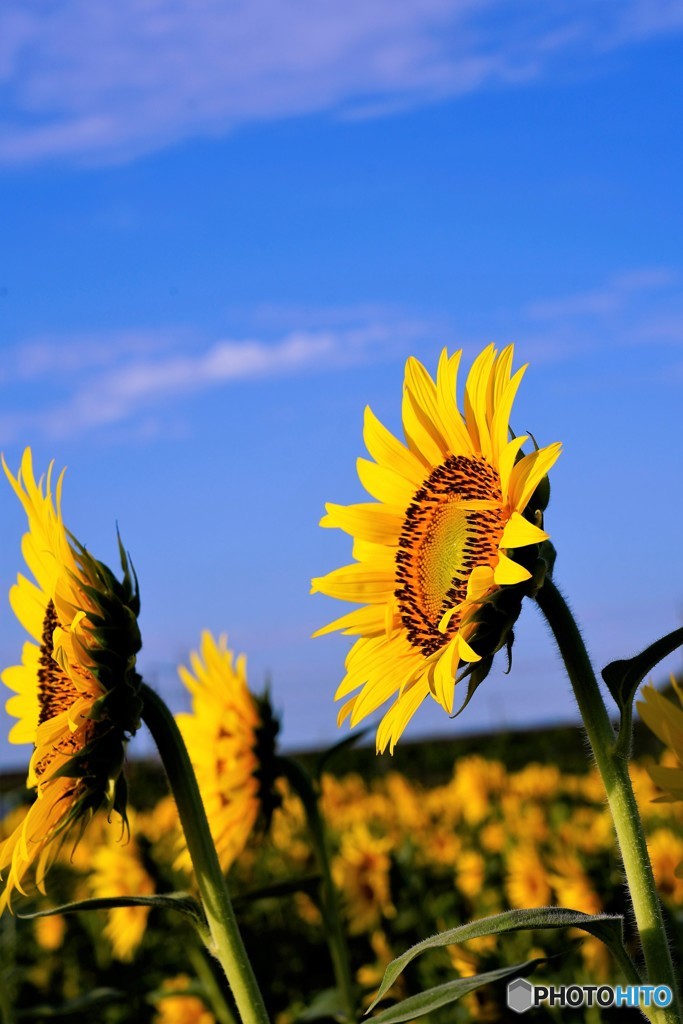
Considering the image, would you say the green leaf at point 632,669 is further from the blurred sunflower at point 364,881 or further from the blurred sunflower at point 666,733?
the blurred sunflower at point 364,881

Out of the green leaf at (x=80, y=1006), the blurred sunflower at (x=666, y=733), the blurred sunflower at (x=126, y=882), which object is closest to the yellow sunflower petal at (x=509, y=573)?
the blurred sunflower at (x=666, y=733)

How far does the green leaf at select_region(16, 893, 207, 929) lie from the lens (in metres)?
1.91

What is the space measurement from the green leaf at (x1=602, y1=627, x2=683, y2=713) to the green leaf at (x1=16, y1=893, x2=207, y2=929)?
749 millimetres

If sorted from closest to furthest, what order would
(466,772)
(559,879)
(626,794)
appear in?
(626,794)
(559,879)
(466,772)

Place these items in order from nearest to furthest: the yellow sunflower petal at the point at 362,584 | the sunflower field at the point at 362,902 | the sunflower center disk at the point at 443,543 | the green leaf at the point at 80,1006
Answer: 1. the sunflower center disk at the point at 443,543
2. the yellow sunflower petal at the point at 362,584
3. the green leaf at the point at 80,1006
4. the sunflower field at the point at 362,902

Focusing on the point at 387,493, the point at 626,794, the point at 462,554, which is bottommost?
the point at 626,794

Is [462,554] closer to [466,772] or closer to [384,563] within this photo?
[384,563]

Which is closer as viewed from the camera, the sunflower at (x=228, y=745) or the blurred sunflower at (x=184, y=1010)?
the sunflower at (x=228, y=745)

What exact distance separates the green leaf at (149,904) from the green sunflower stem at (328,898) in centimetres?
84

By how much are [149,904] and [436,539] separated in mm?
748

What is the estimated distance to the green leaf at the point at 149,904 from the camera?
191cm

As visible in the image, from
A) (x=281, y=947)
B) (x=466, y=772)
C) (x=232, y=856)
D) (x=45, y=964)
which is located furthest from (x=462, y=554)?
(x=466, y=772)

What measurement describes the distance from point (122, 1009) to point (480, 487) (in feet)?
13.0

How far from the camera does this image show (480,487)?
209 cm
